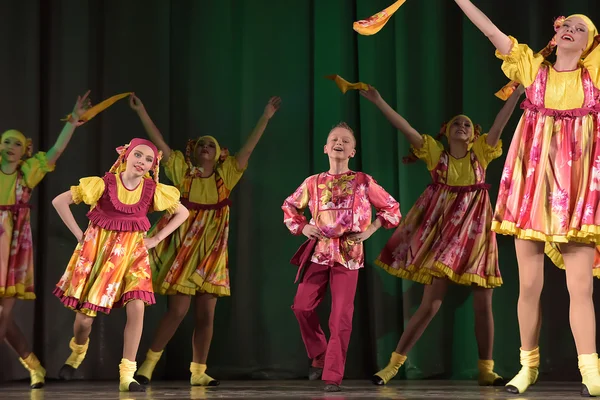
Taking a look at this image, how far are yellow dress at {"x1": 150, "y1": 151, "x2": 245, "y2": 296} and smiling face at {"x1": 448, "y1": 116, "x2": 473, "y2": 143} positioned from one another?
4.11 ft

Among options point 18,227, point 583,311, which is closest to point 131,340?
point 18,227

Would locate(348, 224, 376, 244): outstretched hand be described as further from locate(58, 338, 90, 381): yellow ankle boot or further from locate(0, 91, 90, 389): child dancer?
locate(0, 91, 90, 389): child dancer

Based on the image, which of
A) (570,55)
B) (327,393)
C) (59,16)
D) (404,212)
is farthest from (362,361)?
(59,16)

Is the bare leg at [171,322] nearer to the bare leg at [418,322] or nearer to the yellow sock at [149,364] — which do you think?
the yellow sock at [149,364]

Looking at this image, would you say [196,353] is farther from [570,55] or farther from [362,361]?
[570,55]

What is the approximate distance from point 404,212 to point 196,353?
1495 mm

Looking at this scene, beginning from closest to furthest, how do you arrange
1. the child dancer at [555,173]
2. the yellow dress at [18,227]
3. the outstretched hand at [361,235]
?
1. the child dancer at [555,173]
2. the outstretched hand at [361,235]
3. the yellow dress at [18,227]

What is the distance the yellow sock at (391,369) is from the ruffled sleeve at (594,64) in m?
1.90

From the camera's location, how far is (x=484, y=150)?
4.79 m

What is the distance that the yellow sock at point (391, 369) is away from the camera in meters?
4.54

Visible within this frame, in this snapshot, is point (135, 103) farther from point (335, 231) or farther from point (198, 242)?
point (335, 231)

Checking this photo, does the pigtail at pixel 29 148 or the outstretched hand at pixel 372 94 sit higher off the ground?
the outstretched hand at pixel 372 94

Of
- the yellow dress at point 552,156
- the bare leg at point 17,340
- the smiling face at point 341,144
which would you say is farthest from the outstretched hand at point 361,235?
the bare leg at point 17,340

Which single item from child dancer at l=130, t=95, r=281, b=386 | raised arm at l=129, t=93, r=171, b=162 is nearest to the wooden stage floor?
child dancer at l=130, t=95, r=281, b=386
